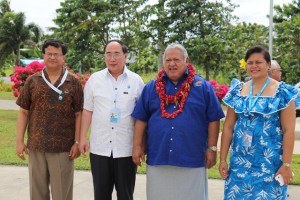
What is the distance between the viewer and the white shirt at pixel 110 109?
374 cm

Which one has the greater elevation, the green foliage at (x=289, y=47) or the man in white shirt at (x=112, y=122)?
the green foliage at (x=289, y=47)

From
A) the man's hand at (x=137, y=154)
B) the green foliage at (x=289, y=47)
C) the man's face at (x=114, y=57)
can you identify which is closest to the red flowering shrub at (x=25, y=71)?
the man's face at (x=114, y=57)

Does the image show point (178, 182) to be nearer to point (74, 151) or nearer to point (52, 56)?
point (74, 151)

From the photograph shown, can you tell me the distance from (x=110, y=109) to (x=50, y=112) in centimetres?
58

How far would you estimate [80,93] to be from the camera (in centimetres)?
395

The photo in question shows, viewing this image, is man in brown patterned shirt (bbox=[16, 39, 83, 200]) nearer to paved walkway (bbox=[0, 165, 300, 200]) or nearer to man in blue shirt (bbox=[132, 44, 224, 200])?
man in blue shirt (bbox=[132, 44, 224, 200])

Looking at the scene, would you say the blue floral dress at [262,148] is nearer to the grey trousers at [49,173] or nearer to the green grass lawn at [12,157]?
the grey trousers at [49,173]

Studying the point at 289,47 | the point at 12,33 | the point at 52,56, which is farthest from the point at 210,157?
the point at 12,33

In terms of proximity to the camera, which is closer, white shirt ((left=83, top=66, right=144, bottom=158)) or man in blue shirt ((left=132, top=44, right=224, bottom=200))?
man in blue shirt ((left=132, top=44, right=224, bottom=200))

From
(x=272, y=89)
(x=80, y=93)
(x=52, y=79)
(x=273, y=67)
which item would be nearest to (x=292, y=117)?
(x=272, y=89)

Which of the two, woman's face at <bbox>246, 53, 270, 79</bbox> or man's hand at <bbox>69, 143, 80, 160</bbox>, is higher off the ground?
woman's face at <bbox>246, 53, 270, 79</bbox>

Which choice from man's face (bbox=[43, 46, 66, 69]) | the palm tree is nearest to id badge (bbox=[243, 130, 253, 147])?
man's face (bbox=[43, 46, 66, 69])

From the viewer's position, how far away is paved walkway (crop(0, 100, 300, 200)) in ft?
16.7

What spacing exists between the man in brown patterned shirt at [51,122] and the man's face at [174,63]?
0.95 meters
